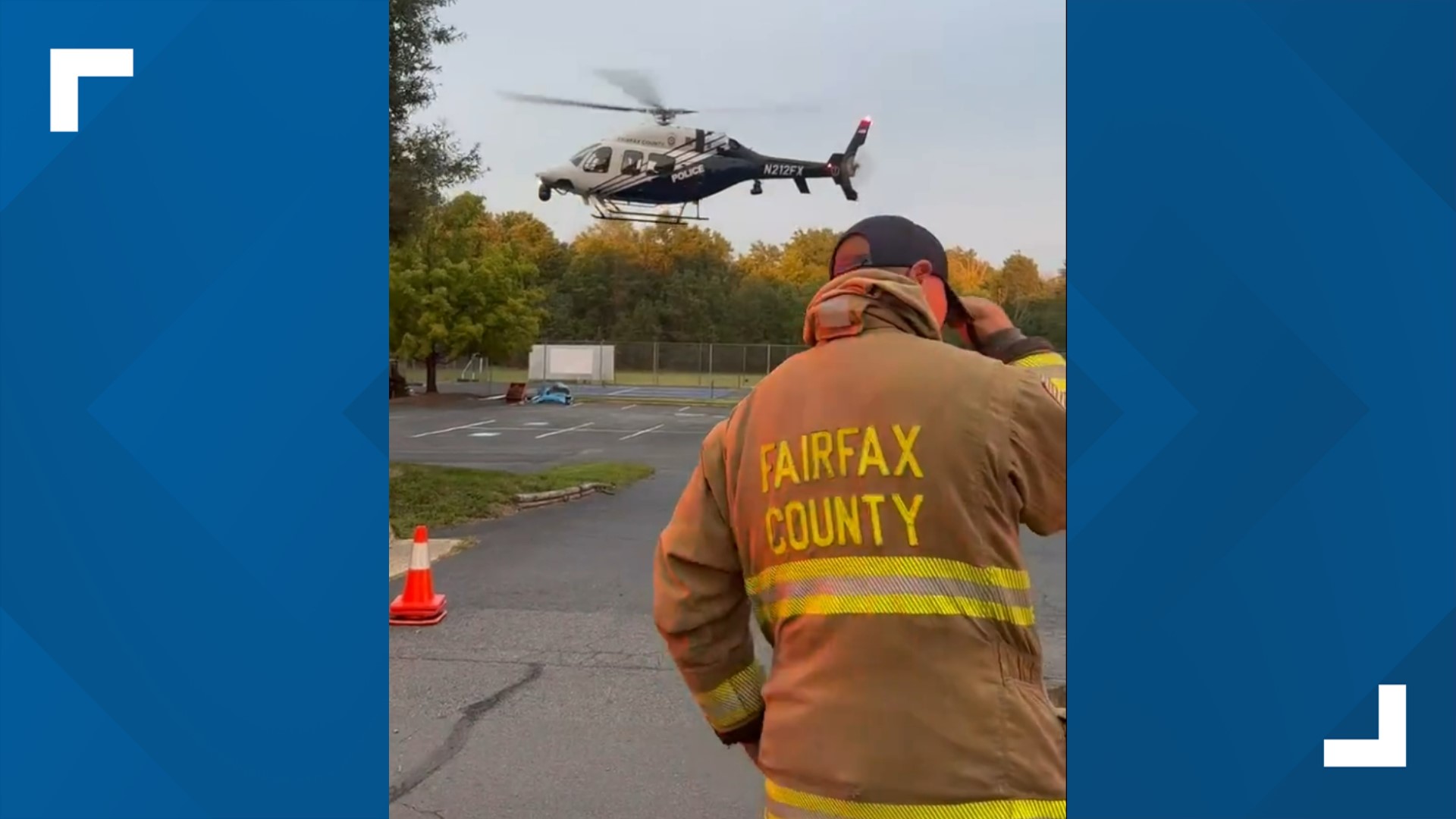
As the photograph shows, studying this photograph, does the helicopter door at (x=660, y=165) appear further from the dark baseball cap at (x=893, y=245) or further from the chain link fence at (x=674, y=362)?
the dark baseball cap at (x=893, y=245)

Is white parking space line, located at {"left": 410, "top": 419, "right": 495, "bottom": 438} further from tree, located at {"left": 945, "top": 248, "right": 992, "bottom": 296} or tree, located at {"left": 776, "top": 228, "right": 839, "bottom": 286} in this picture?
tree, located at {"left": 945, "top": 248, "right": 992, "bottom": 296}

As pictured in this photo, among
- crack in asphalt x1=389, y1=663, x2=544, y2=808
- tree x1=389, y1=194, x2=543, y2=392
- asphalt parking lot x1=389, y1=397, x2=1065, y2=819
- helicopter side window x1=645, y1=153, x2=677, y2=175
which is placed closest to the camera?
asphalt parking lot x1=389, y1=397, x2=1065, y2=819

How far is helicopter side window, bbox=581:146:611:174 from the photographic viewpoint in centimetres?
2608

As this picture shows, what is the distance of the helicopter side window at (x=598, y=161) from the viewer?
2608 centimetres

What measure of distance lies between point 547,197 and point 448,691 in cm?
2519

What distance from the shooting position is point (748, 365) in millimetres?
36594

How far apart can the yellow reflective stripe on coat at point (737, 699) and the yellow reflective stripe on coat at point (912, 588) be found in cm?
21

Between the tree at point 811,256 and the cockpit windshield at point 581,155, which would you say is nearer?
the tree at point 811,256

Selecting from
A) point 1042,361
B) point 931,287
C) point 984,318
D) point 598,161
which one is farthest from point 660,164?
point 931,287

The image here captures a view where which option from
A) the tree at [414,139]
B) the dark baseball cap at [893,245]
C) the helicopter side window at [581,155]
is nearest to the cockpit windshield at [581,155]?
the helicopter side window at [581,155]

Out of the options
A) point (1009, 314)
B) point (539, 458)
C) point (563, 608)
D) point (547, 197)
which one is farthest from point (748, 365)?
point (1009, 314)

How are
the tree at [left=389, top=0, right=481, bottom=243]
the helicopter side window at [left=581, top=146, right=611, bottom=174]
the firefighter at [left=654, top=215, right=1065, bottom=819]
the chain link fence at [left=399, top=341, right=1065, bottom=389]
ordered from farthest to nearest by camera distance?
the chain link fence at [left=399, top=341, right=1065, bottom=389] → the helicopter side window at [left=581, top=146, right=611, bottom=174] → the tree at [left=389, top=0, right=481, bottom=243] → the firefighter at [left=654, top=215, right=1065, bottom=819]

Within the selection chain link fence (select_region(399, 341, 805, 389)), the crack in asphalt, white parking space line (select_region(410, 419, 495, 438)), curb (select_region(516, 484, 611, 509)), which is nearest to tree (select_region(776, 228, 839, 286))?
the crack in asphalt

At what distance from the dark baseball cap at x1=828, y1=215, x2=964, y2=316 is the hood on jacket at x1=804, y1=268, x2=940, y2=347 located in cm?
10
